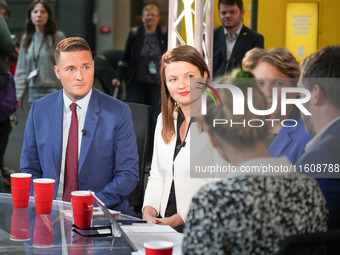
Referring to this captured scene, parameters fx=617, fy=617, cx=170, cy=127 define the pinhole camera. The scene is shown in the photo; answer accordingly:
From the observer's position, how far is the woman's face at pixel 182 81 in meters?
2.80

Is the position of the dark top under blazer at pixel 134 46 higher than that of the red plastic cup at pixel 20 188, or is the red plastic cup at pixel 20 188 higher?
the dark top under blazer at pixel 134 46

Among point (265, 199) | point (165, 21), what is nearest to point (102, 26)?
point (165, 21)

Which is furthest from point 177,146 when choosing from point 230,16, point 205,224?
point 230,16

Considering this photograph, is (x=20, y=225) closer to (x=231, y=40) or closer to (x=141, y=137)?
(x=141, y=137)

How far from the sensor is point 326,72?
5.87ft

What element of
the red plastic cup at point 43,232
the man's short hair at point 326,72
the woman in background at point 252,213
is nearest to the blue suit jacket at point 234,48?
the red plastic cup at point 43,232

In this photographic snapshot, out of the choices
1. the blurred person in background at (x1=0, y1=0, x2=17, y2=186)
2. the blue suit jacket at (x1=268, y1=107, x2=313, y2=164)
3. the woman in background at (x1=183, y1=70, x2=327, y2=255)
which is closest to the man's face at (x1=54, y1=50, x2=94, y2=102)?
the blue suit jacket at (x1=268, y1=107, x2=313, y2=164)

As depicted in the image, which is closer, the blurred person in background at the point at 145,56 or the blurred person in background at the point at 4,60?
the blurred person in background at the point at 4,60

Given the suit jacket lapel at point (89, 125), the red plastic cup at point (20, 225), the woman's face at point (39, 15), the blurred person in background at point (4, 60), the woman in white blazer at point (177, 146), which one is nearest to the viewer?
the red plastic cup at point (20, 225)

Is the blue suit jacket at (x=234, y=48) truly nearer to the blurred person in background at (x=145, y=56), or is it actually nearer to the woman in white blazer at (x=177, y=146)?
the blurred person in background at (x=145, y=56)

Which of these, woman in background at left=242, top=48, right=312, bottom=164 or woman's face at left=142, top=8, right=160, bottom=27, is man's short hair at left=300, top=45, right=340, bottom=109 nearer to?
woman in background at left=242, top=48, right=312, bottom=164

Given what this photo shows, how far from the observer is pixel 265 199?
4.87ft

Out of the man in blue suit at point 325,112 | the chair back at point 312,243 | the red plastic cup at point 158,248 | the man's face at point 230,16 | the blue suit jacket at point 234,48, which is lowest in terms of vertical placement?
the red plastic cup at point 158,248

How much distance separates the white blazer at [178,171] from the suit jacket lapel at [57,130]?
0.45m
